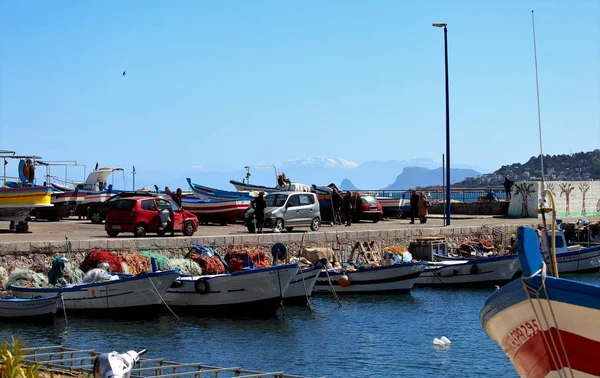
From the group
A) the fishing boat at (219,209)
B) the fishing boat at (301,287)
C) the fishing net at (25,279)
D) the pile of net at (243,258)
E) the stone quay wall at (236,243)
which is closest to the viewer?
the fishing net at (25,279)

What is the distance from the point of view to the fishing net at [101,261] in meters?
24.7

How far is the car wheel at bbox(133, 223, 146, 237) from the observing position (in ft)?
94.7

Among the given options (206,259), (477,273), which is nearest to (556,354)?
(206,259)

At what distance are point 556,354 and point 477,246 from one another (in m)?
26.0

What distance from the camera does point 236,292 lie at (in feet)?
76.4

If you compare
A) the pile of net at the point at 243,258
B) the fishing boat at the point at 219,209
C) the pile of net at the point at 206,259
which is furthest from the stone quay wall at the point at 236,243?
the fishing boat at the point at 219,209

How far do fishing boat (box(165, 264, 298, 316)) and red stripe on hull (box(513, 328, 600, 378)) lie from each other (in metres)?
14.1

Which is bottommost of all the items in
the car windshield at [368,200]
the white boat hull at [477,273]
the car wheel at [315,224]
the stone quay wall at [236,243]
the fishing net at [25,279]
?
the white boat hull at [477,273]

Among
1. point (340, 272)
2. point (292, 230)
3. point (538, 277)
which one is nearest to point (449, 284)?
point (340, 272)

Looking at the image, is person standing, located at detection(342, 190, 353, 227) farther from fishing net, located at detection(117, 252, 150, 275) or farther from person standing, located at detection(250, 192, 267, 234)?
fishing net, located at detection(117, 252, 150, 275)

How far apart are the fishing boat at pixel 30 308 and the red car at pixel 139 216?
7.62 m

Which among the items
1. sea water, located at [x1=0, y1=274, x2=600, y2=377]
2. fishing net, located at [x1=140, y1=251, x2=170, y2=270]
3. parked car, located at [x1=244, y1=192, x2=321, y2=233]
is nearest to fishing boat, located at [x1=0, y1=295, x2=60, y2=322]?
sea water, located at [x1=0, y1=274, x2=600, y2=377]

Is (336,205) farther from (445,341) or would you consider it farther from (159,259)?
(445,341)

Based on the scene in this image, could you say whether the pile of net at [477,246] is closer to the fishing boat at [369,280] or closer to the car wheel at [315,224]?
the car wheel at [315,224]
